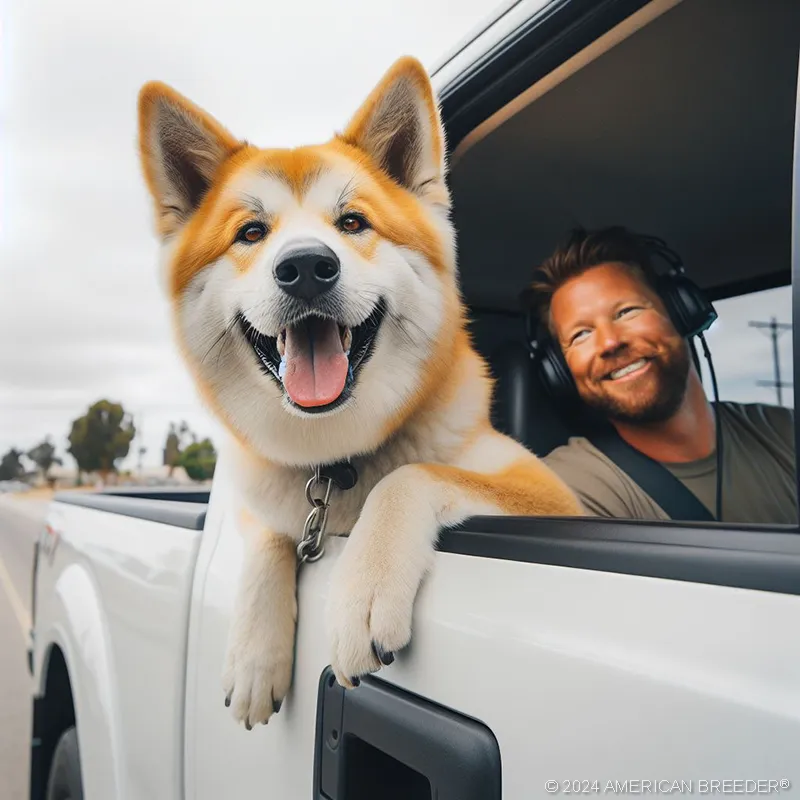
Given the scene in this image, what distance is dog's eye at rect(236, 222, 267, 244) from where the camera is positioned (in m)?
1.62

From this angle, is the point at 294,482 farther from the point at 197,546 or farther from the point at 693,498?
the point at 693,498

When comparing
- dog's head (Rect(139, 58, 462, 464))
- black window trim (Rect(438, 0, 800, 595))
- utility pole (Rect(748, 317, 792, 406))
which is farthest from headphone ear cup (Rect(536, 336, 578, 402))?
black window trim (Rect(438, 0, 800, 595))

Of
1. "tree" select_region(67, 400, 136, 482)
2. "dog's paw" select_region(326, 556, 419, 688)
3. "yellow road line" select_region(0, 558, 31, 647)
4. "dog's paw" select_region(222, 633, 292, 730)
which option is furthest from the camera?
"tree" select_region(67, 400, 136, 482)

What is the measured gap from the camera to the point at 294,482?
1.68m

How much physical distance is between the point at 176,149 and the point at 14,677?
5790mm

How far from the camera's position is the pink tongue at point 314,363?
1.49 meters

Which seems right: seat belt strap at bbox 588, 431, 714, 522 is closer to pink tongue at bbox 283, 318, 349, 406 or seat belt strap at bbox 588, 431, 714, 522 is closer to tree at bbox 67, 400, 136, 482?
pink tongue at bbox 283, 318, 349, 406

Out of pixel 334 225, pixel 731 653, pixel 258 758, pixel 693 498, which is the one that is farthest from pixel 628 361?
pixel 731 653

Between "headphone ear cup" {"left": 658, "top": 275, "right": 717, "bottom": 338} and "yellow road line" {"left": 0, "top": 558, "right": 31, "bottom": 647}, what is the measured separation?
6713mm

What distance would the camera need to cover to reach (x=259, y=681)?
137 centimetres

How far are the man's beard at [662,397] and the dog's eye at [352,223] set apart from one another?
1221mm

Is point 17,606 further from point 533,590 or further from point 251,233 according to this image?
point 533,590

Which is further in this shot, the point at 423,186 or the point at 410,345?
the point at 423,186

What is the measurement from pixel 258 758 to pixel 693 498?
150 centimetres
